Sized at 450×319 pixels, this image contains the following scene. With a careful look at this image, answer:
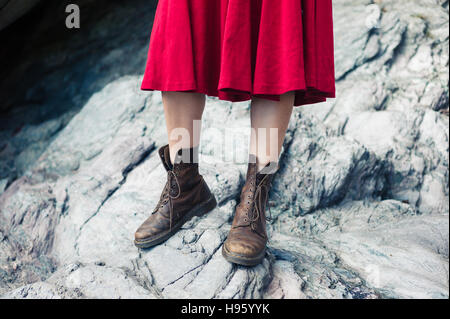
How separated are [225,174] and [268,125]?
68cm

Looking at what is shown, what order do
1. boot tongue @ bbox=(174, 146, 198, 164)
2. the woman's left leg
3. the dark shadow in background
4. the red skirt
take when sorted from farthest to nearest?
the dark shadow in background < boot tongue @ bbox=(174, 146, 198, 164) < the woman's left leg < the red skirt

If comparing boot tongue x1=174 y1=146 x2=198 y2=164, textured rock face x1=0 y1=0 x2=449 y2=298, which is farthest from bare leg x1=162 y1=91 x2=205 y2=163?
textured rock face x1=0 y1=0 x2=449 y2=298

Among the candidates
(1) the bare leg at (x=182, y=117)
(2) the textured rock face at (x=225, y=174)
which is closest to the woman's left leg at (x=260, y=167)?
(2) the textured rock face at (x=225, y=174)

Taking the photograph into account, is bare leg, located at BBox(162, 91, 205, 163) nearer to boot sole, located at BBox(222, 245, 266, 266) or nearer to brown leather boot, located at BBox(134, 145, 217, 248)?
brown leather boot, located at BBox(134, 145, 217, 248)

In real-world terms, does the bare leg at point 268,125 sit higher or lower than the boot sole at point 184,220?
higher

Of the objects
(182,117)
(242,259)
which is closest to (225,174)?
(182,117)

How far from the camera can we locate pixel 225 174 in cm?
181

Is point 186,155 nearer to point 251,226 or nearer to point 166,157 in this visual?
point 166,157

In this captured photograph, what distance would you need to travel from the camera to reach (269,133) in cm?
120

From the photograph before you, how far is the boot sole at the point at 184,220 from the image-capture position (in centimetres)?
123

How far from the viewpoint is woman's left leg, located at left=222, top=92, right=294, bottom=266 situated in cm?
116

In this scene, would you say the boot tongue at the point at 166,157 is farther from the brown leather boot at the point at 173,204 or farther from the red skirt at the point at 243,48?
the red skirt at the point at 243,48

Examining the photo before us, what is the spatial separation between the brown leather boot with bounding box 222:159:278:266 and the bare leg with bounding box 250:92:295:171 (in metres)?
0.05
